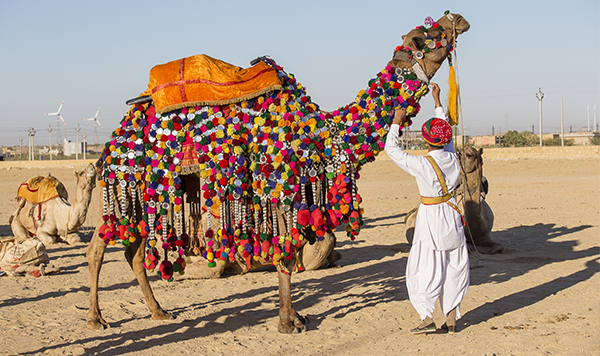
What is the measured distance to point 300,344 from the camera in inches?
193

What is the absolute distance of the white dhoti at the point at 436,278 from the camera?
4.95 m

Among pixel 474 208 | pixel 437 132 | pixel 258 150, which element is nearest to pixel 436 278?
pixel 437 132

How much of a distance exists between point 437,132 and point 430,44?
0.81 meters

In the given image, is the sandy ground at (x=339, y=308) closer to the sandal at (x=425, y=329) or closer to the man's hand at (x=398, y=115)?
the sandal at (x=425, y=329)

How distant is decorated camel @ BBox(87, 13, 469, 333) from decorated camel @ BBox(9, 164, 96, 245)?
17.3 feet

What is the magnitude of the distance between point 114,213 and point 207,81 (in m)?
1.66

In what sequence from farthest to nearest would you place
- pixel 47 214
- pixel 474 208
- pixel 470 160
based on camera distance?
pixel 47 214 < pixel 470 160 < pixel 474 208

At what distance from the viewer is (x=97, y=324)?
554cm

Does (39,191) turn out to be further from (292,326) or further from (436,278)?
(436,278)

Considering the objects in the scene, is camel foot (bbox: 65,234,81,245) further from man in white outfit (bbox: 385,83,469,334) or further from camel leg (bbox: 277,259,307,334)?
man in white outfit (bbox: 385,83,469,334)

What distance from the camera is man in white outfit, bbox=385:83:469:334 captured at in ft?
16.2

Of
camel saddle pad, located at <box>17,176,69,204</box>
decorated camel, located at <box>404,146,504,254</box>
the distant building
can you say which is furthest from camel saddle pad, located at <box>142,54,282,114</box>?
the distant building

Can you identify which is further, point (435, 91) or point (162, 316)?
point (162, 316)

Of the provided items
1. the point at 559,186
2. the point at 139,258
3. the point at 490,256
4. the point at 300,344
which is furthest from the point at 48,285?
the point at 559,186
